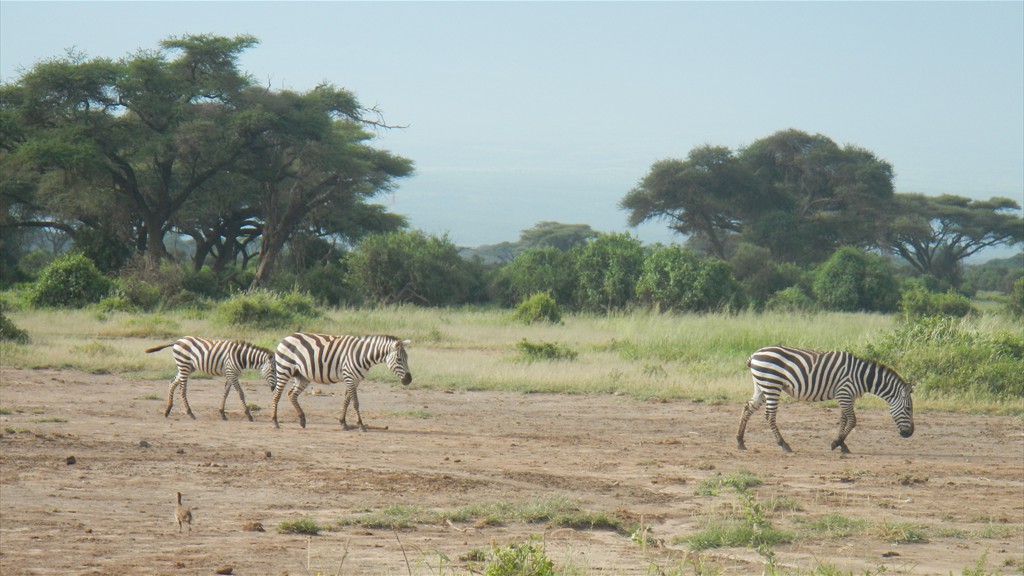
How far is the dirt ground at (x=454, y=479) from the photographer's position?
23.6 feet

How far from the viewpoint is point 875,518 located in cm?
873

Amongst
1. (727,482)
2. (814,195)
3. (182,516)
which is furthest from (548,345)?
(814,195)

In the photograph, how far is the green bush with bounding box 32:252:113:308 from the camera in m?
28.7

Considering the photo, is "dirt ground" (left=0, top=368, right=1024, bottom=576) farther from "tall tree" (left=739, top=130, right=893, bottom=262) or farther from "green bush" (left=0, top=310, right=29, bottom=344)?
"tall tree" (left=739, top=130, right=893, bottom=262)

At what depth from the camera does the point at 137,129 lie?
3619cm

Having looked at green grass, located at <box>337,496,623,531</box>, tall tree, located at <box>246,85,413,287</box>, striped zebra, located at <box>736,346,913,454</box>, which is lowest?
green grass, located at <box>337,496,623,531</box>

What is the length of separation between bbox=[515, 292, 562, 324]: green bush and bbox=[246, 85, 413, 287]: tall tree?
442 inches

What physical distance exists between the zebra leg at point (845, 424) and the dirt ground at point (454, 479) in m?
0.24

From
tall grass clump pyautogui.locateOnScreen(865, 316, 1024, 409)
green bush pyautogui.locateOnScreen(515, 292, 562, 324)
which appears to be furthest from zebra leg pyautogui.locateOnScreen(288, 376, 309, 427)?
green bush pyautogui.locateOnScreen(515, 292, 562, 324)

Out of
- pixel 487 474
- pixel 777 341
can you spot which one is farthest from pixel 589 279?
pixel 487 474

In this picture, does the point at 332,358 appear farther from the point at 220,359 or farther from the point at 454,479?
the point at 454,479

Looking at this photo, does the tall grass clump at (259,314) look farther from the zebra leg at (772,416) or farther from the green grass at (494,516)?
the green grass at (494,516)

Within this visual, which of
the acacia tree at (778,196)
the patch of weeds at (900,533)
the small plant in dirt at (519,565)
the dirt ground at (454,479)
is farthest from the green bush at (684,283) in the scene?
the small plant in dirt at (519,565)

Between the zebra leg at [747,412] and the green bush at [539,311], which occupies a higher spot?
the green bush at [539,311]
